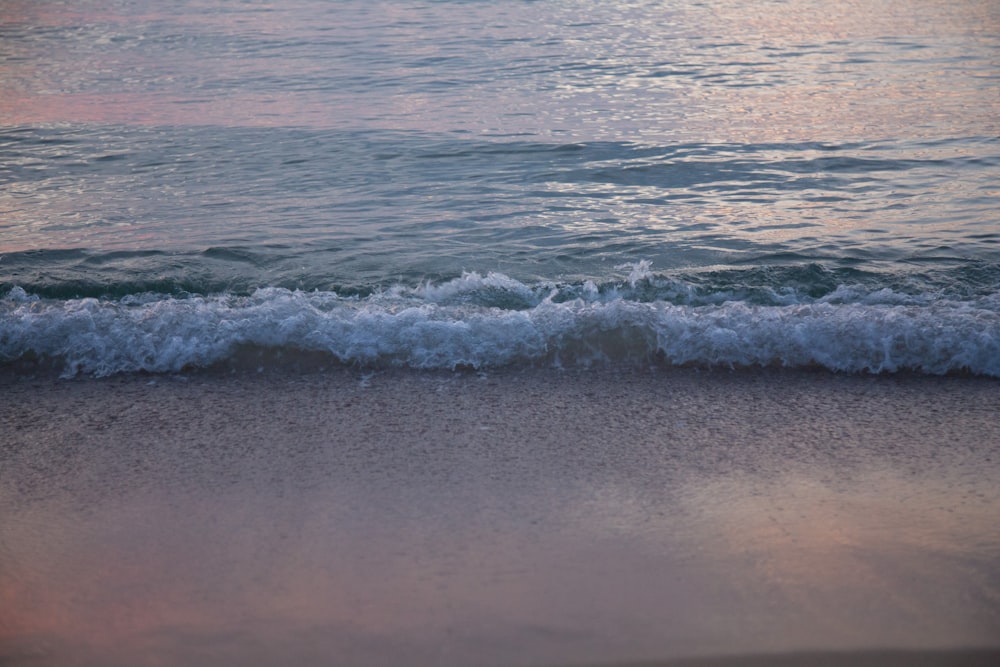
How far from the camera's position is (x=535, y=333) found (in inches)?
170

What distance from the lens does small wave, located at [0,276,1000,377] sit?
411cm

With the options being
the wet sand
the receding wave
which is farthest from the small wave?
the wet sand

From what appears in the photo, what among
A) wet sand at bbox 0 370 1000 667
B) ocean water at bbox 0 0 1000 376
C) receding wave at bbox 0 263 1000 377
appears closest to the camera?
wet sand at bbox 0 370 1000 667

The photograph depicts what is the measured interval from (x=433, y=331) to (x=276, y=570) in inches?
74.5

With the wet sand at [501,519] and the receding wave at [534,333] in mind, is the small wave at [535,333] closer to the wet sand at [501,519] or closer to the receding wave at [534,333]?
the receding wave at [534,333]

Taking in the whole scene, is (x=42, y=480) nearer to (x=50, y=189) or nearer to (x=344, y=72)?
(x=50, y=189)

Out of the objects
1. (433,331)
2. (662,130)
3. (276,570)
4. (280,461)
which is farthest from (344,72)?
(276,570)

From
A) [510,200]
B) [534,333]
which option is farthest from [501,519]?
[510,200]

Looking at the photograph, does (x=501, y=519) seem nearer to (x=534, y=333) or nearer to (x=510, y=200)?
(x=534, y=333)

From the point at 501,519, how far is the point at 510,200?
178 inches

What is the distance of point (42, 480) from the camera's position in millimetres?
3240

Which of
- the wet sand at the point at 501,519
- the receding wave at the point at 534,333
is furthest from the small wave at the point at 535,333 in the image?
the wet sand at the point at 501,519

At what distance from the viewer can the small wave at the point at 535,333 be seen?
411 centimetres

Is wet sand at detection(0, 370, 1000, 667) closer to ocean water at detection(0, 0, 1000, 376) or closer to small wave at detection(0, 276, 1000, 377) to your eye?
small wave at detection(0, 276, 1000, 377)
